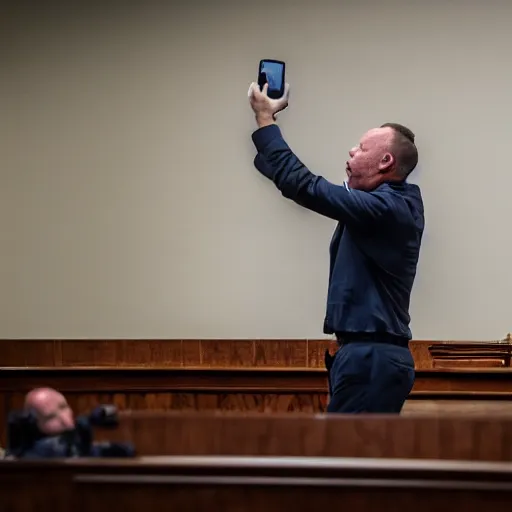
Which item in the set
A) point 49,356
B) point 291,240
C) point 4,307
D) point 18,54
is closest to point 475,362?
point 291,240

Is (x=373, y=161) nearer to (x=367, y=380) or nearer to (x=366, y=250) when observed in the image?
(x=366, y=250)

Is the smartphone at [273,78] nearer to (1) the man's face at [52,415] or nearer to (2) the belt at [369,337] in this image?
(2) the belt at [369,337]

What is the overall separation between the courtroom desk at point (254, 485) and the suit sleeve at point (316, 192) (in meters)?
0.66

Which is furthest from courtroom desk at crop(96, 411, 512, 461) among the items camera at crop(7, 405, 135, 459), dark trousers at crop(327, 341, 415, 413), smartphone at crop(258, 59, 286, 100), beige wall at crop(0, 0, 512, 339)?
beige wall at crop(0, 0, 512, 339)

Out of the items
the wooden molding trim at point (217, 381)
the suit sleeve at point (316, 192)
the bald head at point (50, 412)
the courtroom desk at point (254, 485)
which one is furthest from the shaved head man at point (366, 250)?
the wooden molding trim at point (217, 381)

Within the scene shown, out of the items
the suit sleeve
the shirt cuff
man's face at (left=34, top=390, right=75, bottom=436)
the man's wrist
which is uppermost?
the man's wrist

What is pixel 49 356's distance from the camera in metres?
3.34

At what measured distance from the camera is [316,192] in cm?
175

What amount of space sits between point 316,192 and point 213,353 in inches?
64.7

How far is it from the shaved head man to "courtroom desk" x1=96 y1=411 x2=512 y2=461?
0.39 m

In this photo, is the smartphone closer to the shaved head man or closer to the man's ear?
the shaved head man

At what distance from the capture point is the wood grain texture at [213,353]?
3160mm

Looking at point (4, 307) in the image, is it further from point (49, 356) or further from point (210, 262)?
point (210, 262)

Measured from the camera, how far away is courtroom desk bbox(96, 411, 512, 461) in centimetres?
132
